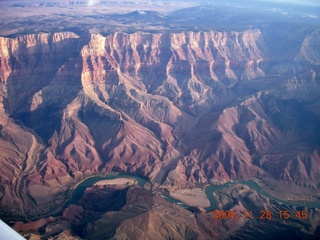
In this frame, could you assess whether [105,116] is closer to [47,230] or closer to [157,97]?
[157,97]

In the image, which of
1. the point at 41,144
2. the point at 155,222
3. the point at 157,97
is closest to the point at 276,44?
the point at 157,97

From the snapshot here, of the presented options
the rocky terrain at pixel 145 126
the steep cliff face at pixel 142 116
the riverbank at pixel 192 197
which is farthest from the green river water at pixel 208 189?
the steep cliff face at pixel 142 116
